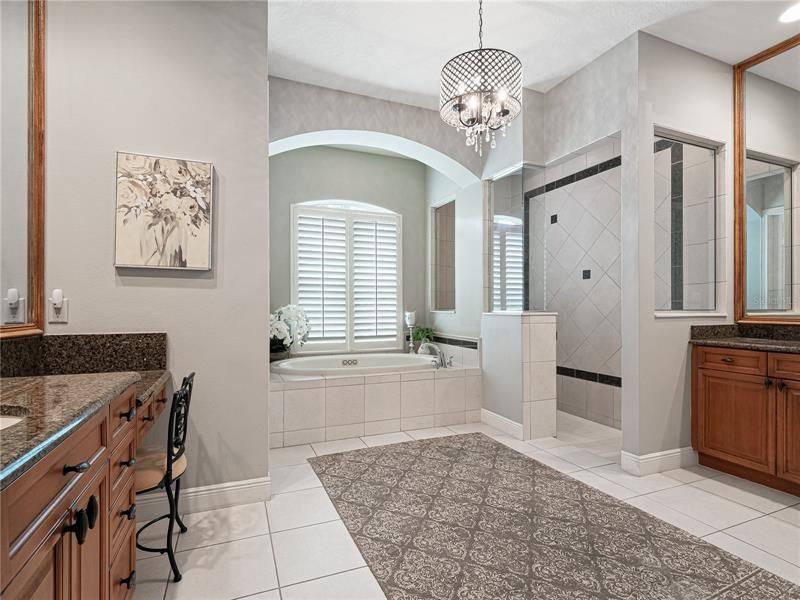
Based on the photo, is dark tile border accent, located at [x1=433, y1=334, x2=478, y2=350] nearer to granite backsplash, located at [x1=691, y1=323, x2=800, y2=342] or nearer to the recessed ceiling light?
granite backsplash, located at [x1=691, y1=323, x2=800, y2=342]

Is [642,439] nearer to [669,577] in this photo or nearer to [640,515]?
[640,515]

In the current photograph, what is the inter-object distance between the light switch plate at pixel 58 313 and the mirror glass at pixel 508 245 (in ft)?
10.4

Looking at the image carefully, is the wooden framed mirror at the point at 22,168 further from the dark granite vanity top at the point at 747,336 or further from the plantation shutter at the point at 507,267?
the dark granite vanity top at the point at 747,336

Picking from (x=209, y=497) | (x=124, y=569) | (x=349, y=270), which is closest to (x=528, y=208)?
(x=349, y=270)

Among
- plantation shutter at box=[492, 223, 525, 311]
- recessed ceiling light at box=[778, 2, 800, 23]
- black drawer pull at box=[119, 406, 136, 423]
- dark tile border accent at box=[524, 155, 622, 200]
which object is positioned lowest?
black drawer pull at box=[119, 406, 136, 423]

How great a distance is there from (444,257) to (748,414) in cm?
328

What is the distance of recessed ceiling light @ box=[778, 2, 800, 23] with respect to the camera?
261cm

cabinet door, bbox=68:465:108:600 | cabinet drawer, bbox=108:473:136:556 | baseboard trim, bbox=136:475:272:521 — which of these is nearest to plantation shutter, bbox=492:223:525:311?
baseboard trim, bbox=136:475:272:521

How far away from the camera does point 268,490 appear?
2518 mm

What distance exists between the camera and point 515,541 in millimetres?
2045

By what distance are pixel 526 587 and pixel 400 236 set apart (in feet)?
13.9

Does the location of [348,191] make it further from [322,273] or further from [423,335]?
[423,335]

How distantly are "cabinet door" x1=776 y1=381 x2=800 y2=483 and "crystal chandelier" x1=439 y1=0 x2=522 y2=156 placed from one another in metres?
2.23

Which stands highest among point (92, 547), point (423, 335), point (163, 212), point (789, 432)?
point (163, 212)
